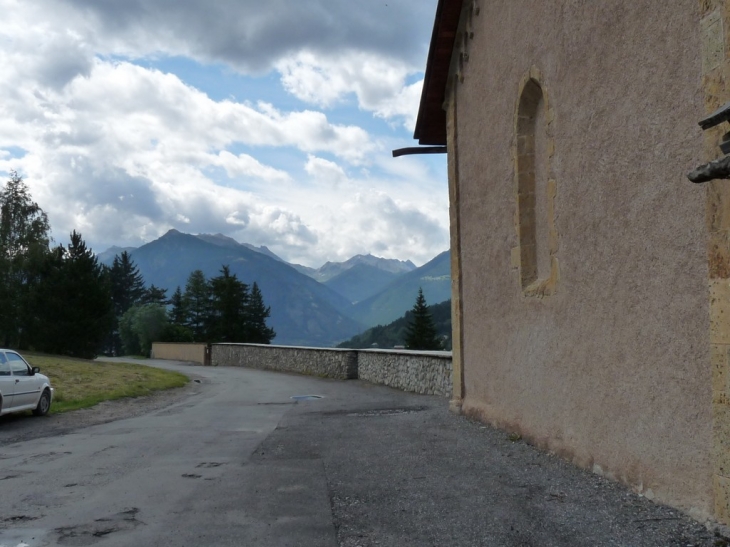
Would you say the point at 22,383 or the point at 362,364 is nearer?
the point at 22,383

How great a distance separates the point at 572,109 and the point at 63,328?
38.4 metres

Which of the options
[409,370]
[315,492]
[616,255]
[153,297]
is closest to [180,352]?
[409,370]

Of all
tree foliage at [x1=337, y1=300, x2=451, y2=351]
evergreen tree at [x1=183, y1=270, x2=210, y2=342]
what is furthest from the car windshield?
tree foliage at [x1=337, y1=300, x2=451, y2=351]

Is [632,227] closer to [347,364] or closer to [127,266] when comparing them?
[347,364]

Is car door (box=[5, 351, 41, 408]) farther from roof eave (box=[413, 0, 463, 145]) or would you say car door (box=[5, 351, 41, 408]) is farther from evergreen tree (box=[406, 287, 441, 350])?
evergreen tree (box=[406, 287, 441, 350])

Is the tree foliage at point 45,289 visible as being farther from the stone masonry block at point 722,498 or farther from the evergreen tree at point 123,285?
the evergreen tree at point 123,285

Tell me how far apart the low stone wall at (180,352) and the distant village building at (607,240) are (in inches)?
1553

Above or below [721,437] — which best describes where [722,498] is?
below

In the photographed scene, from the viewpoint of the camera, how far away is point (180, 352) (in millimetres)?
54344

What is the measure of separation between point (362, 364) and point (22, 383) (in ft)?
42.8

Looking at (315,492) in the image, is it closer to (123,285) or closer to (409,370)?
(409,370)

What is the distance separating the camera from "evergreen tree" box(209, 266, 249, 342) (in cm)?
7719

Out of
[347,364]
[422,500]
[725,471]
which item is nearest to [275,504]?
[422,500]

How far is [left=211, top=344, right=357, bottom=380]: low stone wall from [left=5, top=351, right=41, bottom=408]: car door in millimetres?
12903
